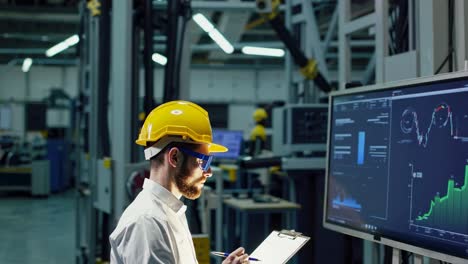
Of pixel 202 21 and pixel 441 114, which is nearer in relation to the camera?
pixel 441 114

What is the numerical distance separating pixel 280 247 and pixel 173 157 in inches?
22.4

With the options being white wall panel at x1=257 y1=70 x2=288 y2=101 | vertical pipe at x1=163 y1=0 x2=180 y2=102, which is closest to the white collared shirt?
vertical pipe at x1=163 y1=0 x2=180 y2=102

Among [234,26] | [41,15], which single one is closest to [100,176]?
[234,26]

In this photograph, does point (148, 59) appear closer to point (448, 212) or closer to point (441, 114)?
point (441, 114)

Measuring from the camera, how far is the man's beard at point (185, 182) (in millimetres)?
1920

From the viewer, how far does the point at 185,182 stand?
1.94 metres

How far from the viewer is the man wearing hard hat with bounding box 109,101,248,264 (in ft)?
5.97

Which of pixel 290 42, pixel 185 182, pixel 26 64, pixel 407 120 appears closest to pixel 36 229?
pixel 290 42

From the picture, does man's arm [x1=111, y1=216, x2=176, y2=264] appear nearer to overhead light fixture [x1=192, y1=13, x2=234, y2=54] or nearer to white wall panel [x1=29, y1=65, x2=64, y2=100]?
overhead light fixture [x1=192, y1=13, x2=234, y2=54]

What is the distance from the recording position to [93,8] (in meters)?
4.98

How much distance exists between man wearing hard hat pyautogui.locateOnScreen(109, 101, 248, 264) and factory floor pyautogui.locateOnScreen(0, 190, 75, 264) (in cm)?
549

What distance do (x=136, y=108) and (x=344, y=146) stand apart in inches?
77.3

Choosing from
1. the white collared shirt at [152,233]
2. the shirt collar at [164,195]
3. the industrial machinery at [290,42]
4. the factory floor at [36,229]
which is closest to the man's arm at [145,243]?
the white collared shirt at [152,233]

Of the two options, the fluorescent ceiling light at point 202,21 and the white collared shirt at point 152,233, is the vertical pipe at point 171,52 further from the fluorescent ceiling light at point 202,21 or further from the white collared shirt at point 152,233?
the white collared shirt at point 152,233
